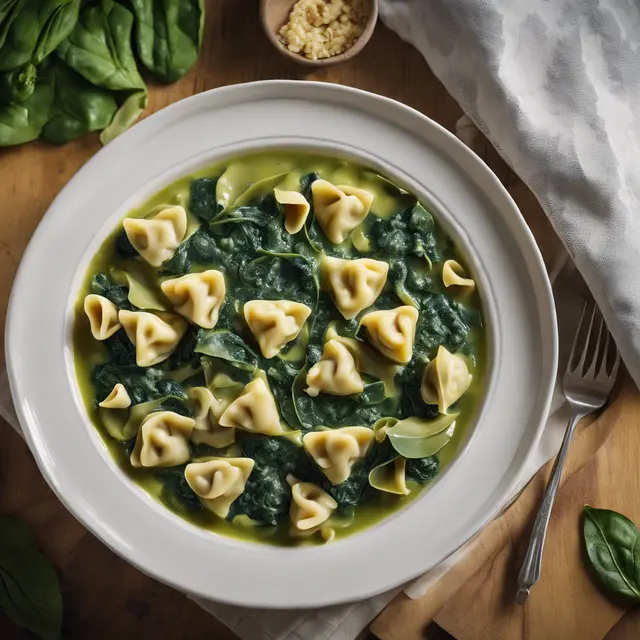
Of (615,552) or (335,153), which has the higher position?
(335,153)

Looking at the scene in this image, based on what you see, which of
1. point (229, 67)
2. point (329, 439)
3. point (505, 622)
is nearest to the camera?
point (329, 439)

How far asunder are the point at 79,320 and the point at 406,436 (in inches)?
70.7

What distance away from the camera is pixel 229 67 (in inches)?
173

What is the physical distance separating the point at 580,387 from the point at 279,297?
1.73 metres

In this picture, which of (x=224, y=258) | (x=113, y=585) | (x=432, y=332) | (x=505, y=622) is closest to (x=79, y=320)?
(x=224, y=258)

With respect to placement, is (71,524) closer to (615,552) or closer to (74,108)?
(74,108)

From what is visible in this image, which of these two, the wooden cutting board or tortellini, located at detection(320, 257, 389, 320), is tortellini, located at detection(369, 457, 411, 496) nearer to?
the wooden cutting board

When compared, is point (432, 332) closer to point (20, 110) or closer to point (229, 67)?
point (229, 67)

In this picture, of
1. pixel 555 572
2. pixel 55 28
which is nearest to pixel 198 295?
pixel 55 28

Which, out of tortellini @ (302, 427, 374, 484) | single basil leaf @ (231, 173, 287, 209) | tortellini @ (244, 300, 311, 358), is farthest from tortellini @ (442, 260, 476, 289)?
single basil leaf @ (231, 173, 287, 209)

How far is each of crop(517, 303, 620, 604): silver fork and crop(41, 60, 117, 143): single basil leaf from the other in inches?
117

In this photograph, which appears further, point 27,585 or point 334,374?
point 27,585

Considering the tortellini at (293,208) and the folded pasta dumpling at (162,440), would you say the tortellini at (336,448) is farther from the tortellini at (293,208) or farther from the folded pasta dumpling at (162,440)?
the tortellini at (293,208)

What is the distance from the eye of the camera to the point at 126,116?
4.27 m
